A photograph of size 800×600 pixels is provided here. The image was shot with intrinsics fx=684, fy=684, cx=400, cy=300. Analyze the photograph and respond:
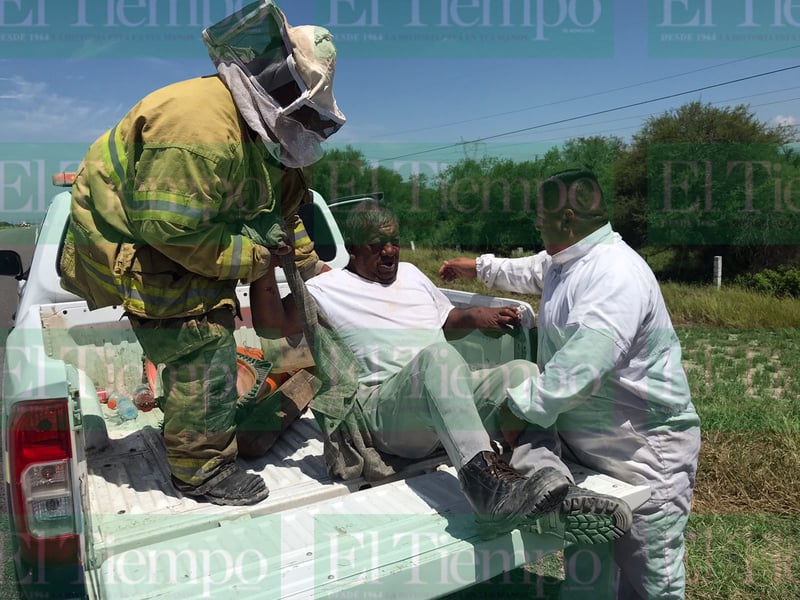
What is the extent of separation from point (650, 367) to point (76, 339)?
9.59 ft

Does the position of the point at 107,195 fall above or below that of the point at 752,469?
above

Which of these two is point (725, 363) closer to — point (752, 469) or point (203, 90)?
point (752, 469)

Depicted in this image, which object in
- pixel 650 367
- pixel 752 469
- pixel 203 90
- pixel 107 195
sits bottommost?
pixel 752 469

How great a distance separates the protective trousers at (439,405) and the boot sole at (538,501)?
0.23 metres

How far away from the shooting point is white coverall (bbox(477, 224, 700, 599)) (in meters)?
2.38

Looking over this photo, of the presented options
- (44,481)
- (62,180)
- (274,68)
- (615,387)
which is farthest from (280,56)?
(62,180)

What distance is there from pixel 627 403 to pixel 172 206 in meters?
1.76

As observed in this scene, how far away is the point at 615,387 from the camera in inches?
101

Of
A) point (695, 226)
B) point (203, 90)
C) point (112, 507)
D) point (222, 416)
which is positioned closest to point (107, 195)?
point (203, 90)

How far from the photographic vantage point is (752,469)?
4.04 metres

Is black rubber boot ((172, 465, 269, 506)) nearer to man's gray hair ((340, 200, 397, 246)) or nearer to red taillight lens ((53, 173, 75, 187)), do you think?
man's gray hair ((340, 200, 397, 246))

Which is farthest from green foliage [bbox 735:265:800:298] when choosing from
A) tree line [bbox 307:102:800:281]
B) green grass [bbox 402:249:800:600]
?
green grass [bbox 402:249:800:600]

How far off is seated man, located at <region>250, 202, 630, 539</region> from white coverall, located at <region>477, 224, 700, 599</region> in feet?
0.65

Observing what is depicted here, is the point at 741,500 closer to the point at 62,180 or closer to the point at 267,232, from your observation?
the point at 267,232
